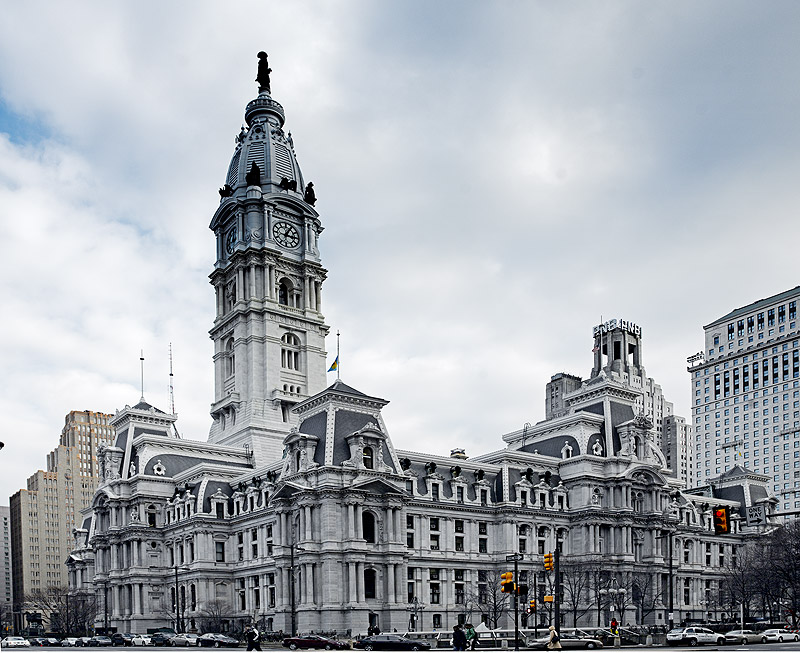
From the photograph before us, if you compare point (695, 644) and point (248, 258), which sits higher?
point (248, 258)

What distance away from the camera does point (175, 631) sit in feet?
348


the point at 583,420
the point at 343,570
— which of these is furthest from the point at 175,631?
the point at 583,420

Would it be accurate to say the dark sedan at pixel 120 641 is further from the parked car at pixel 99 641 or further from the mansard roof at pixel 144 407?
the mansard roof at pixel 144 407

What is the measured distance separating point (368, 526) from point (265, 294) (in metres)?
54.7

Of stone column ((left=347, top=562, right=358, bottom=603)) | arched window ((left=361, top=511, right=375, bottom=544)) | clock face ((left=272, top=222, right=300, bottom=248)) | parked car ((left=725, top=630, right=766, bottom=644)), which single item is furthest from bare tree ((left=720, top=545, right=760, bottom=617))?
clock face ((left=272, top=222, right=300, bottom=248))

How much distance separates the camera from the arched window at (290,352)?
456 ft

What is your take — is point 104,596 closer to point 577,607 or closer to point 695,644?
point 577,607

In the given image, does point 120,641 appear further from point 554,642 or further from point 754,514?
point 754,514

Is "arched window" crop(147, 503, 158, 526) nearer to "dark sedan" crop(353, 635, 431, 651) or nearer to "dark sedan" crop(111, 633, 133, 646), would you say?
"dark sedan" crop(111, 633, 133, 646)

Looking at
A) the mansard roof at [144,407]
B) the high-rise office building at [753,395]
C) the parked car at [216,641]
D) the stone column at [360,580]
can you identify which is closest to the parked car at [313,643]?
the parked car at [216,641]

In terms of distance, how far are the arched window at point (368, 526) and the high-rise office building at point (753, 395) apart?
337ft

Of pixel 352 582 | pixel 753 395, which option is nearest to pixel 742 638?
pixel 352 582

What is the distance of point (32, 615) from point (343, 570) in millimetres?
98303

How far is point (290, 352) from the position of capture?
14000cm
